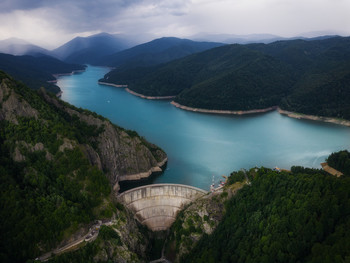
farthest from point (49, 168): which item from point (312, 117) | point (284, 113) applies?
point (284, 113)

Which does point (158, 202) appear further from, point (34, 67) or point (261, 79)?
point (34, 67)

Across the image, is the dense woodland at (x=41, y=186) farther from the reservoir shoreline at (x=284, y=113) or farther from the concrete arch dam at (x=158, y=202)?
the reservoir shoreline at (x=284, y=113)

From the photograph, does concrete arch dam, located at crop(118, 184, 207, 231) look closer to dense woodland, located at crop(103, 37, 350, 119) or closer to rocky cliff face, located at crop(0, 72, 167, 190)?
rocky cliff face, located at crop(0, 72, 167, 190)

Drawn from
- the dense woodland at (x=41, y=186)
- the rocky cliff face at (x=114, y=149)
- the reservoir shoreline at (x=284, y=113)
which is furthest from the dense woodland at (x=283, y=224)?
the reservoir shoreline at (x=284, y=113)

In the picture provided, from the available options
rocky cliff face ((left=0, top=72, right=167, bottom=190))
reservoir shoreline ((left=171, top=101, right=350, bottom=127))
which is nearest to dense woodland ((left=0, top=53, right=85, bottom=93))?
reservoir shoreline ((left=171, top=101, right=350, bottom=127))

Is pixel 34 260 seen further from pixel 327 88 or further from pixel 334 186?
pixel 327 88

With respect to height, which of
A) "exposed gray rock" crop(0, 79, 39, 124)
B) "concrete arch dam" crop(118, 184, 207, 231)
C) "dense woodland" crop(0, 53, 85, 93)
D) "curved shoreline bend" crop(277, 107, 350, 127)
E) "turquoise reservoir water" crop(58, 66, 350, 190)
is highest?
"dense woodland" crop(0, 53, 85, 93)
